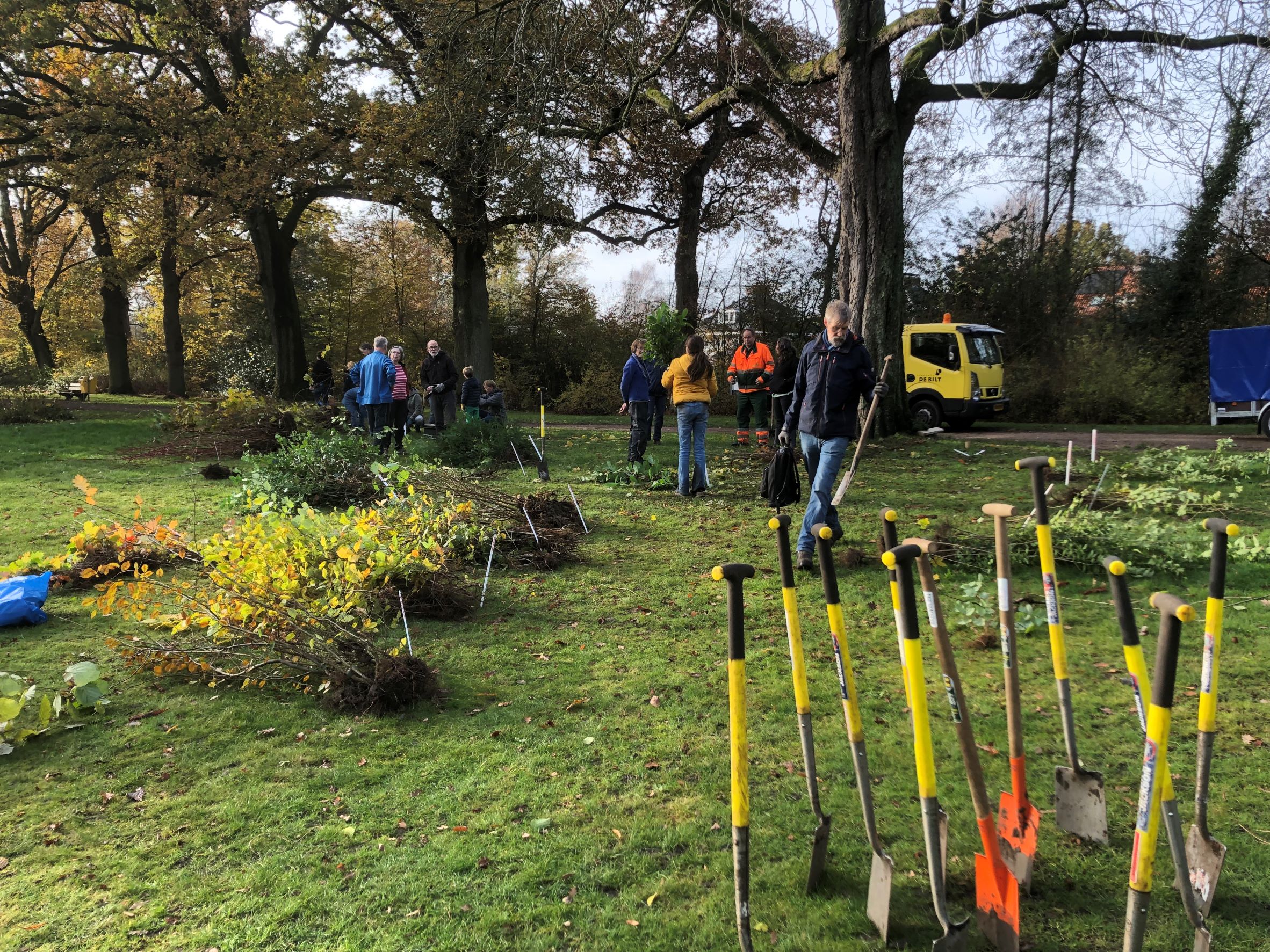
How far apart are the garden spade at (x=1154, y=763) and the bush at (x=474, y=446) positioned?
383 inches

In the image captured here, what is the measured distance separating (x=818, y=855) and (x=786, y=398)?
9830 millimetres

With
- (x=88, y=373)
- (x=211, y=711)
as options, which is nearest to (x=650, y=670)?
(x=211, y=711)

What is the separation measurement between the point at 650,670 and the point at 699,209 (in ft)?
65.5

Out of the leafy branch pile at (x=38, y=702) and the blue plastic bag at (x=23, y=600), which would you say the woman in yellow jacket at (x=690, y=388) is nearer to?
the blue plastic bag at (x=23, y=600)

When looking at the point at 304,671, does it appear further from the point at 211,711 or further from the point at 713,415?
the point at 713,415

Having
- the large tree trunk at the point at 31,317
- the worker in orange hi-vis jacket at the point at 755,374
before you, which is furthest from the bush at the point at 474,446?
the large tree trunk at the point at 31,317

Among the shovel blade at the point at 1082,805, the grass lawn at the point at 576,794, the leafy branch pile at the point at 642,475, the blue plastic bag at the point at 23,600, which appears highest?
the leafy branch pile at the point at 642,475

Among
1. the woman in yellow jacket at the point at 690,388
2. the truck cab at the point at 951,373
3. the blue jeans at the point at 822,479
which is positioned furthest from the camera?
the truck cab at the point at 951,373

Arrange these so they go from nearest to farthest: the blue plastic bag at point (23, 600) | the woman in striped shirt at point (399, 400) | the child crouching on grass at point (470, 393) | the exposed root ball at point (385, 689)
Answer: the exposed root ball at point (385, 689) < the blue plastic bag at point (23, 600) < the woman in striped shirt at point (399, 400) < the child crouching on grass at point (470, 393)

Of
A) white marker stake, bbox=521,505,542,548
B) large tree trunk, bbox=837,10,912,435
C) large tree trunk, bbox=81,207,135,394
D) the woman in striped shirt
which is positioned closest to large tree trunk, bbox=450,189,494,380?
the woman in striped shirt

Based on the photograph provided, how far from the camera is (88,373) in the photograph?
1453 inches

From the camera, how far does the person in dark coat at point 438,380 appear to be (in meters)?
13.8

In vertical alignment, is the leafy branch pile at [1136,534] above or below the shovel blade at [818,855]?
above

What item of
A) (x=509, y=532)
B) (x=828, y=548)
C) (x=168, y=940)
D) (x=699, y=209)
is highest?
A: (x=699, y=209)
